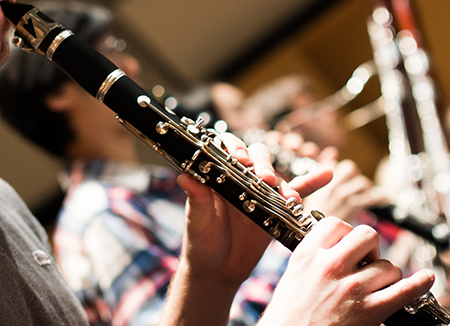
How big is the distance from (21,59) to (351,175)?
1043 mm

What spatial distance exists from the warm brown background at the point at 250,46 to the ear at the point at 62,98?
4.29ft

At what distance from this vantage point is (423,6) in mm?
3240

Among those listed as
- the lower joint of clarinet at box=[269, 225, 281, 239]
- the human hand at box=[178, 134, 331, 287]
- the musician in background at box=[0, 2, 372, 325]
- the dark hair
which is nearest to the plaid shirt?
the musician in background at box=[0, 2, 372, 325]

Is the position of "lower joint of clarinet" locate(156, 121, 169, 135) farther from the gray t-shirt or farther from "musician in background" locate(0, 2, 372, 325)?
"musician in background" locate(0, 2, 372, 325)

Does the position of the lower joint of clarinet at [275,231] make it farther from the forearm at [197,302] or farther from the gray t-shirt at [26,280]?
the gray t-shirt at [26,280]

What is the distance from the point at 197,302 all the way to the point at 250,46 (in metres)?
3.19

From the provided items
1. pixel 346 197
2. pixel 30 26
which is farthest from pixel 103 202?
pixel 346 197

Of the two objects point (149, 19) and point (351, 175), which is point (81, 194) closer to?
point (351, 175)

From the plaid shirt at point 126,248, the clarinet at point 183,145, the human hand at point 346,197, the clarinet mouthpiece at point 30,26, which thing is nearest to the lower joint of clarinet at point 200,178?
the clarinet at point 183,145

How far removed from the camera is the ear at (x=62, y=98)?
129 centimetres

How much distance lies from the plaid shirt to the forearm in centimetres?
21

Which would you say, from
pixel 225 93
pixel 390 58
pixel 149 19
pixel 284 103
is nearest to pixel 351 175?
pixel 390 58

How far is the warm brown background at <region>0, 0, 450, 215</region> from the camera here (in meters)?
2.81

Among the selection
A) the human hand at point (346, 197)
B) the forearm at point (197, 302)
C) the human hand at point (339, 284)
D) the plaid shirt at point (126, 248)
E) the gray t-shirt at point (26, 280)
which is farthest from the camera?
the human hand at point (346, 197)
